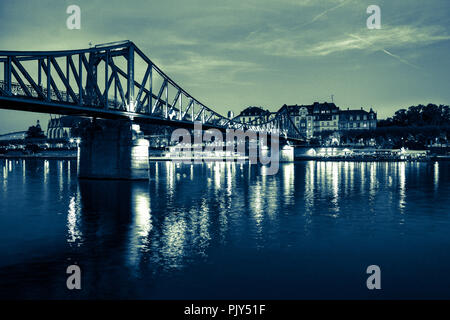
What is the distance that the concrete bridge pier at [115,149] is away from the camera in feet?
205

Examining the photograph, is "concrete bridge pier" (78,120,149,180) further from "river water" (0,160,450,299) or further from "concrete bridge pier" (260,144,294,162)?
"concrete bridge pier" (260,144,294,162)

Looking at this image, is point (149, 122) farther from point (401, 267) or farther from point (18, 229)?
point (401, 267)

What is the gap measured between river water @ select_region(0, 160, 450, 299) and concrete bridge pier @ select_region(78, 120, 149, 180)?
18.3 metres

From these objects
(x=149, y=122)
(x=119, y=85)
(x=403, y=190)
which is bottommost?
(x=403, y=190)

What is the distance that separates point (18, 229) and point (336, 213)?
22.6 meters

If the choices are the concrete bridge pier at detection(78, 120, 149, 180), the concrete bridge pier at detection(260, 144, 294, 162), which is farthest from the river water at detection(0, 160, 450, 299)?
the concrete bridge pier at detection(260, 144, 294, 162)

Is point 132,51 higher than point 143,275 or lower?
higher

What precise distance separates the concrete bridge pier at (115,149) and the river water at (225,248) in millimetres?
18320

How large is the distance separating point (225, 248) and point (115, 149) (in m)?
42.6

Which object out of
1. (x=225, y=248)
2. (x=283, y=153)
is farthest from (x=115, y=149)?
(x=283, y=153)

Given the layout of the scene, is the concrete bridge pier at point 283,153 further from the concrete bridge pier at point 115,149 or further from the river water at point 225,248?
the river water at point 225,248
